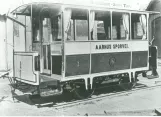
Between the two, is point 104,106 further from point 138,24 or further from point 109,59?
point 138,24

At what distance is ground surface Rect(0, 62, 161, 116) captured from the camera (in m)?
6.83

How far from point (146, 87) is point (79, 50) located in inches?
164

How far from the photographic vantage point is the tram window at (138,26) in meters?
9.91

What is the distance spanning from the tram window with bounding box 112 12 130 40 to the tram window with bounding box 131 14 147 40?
1.77 ft

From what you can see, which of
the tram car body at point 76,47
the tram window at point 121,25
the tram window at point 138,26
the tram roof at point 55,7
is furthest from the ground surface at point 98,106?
the tram roof at point 55,7

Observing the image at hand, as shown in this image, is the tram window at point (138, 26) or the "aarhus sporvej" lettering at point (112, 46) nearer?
the "aarhus sporvej" lettering at point (112, 46)

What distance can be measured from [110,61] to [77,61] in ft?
5.12

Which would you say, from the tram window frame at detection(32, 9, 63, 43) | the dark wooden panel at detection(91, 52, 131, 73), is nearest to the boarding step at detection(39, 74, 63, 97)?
the dark wooden panel at detection(91, 52, 131, 73)

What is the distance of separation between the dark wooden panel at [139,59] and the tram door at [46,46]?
3341mm

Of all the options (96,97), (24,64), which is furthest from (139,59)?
(24,64)

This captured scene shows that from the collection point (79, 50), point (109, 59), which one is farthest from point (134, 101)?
point (79, 50)

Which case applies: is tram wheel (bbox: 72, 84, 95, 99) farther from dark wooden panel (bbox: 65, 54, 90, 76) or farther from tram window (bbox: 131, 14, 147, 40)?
tram window (bbox: 131, 14, 147, 40)

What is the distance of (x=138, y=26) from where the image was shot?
33.4 ft

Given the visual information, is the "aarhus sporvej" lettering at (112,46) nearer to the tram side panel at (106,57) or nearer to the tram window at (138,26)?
the tram side panel at (106,57)
